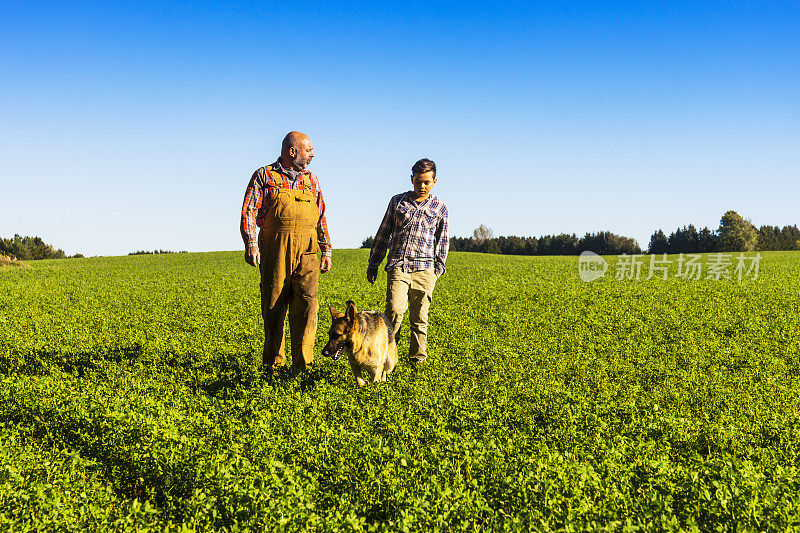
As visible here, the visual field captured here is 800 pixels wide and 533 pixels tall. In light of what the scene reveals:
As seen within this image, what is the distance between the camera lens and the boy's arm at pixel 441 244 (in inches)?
303

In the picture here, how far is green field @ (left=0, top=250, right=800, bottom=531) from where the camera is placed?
13.3 feet

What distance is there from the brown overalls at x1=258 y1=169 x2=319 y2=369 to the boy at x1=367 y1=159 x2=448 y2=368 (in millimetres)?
940

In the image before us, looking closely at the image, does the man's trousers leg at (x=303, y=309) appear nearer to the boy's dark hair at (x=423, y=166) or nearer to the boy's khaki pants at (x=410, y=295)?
the boy's khaki pants at (x=410, y=295)

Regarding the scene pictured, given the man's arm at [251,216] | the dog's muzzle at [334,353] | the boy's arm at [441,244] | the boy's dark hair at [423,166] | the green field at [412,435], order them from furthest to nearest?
the boy's arm at [441,244], the boy's dark hair at [423,166], the man's arm at [251,216], the dog's muzzle at [334,353], the green field at [412,435]

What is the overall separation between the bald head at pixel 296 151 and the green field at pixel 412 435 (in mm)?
2990

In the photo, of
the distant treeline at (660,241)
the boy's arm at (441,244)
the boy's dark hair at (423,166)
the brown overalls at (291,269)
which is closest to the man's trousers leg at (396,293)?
the boy's arm at (441,244)

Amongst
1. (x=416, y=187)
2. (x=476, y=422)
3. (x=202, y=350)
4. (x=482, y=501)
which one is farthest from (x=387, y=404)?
(x=202, y=350)

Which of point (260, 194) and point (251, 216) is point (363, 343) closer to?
point (251, 216)

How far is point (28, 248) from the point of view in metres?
65.6

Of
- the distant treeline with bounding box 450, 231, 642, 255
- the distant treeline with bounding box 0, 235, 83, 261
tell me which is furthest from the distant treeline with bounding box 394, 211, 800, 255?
the distant treeline with bounding box 0, 235, 83, 261

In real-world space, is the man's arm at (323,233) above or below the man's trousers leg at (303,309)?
above

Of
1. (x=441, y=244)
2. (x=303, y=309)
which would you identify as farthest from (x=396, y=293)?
(x=303, y=309)

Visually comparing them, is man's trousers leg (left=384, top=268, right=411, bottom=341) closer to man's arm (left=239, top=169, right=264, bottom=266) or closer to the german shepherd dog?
the german shepherd dog

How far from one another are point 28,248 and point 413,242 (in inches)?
2982
